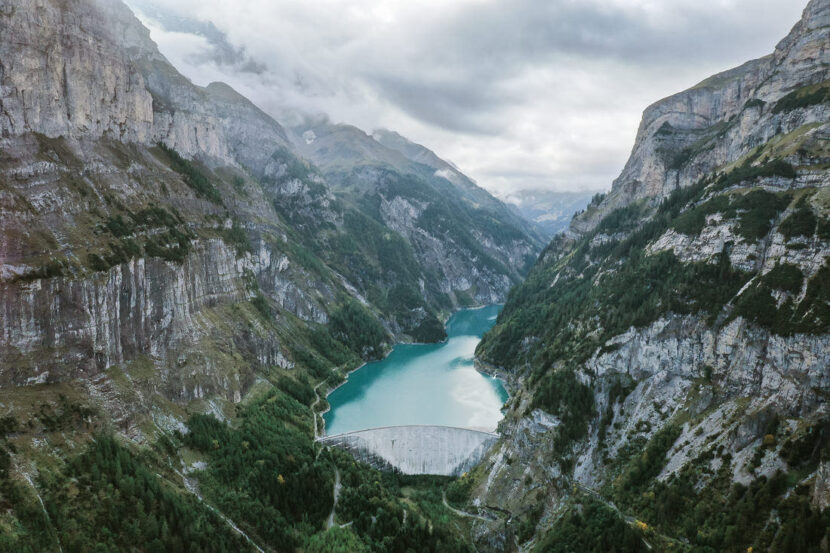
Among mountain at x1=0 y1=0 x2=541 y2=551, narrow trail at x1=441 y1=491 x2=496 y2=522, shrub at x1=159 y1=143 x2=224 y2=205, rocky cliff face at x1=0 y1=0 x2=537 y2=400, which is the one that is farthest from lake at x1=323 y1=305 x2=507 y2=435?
shrub at x1=159 y1=143 x2=224 y2=205

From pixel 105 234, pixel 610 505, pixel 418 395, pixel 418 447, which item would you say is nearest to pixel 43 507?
pixel 105 234

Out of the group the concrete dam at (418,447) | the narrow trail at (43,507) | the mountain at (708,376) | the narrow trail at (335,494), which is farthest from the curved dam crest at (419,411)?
the narrow trail at (43,507)

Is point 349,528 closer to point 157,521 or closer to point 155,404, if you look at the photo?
point 157,521

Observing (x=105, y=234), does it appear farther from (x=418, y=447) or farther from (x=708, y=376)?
(x=708, y=376)

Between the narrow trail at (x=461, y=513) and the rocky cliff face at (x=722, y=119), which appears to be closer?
the narrow trail at (x=461, y=513)

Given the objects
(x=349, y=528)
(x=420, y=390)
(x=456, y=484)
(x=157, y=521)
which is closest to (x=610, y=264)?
(x=420, y=390)

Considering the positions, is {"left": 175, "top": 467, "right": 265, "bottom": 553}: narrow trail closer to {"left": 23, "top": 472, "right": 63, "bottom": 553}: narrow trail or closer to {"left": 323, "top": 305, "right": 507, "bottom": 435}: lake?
{"left": 23, "top": 472, "right": 63, "bottom": 553}: narrow trail

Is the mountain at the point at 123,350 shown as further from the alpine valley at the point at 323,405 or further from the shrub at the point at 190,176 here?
the shrub at the point at 190,176
